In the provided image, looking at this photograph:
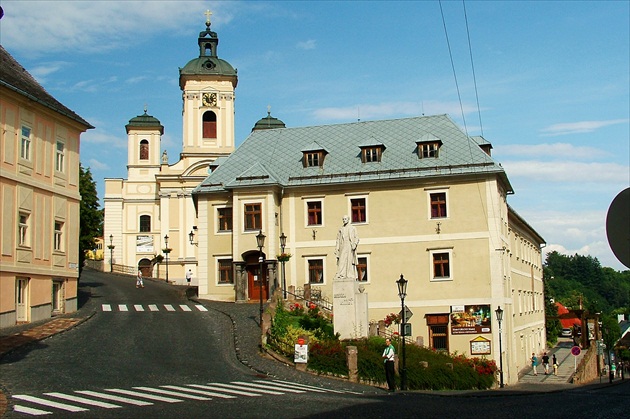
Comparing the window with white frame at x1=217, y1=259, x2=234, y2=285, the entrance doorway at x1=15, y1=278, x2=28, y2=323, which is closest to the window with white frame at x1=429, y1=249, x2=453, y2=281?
the window with white frame at x1=217, y1=259, x2=234, y2=285

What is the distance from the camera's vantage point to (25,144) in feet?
117

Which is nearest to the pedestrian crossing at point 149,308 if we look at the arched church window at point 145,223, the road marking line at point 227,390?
the road marking line at point 227,390

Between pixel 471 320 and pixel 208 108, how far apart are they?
44.4m

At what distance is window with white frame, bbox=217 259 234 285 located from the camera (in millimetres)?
46062

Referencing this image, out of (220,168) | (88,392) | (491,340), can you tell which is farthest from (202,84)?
(88,392)

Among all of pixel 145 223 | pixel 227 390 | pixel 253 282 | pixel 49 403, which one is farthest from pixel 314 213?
pixel 145 223

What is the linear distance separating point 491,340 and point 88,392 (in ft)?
88.1

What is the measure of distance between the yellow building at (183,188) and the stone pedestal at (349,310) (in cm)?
4545

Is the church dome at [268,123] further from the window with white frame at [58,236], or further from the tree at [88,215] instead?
the window with white frame at [58,236]

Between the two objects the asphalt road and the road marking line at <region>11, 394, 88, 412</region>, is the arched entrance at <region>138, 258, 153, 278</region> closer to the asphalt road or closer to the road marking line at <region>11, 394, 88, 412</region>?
the asphalt road

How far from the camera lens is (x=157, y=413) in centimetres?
1542

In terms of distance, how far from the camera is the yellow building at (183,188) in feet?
259

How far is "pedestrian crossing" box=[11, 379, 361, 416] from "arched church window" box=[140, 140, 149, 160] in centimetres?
6751

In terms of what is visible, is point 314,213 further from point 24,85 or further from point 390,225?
point 24,85
